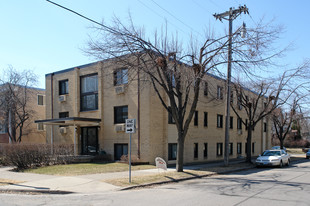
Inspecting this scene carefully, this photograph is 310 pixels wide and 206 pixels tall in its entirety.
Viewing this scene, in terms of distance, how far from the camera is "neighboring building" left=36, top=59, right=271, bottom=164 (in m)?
20.4

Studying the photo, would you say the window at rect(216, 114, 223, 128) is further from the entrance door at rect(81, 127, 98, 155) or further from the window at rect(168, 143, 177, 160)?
the entrance door at rect(81, 127, 98, 155)

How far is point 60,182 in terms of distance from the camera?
1194 centimetres

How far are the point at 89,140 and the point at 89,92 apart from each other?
390cm

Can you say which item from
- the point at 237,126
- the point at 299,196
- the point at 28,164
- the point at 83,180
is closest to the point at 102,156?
the point at 28,164

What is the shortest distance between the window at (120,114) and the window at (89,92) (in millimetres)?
2346

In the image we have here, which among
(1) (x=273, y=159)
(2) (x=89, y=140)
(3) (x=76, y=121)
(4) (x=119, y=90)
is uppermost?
(4) (x=119, y=90)

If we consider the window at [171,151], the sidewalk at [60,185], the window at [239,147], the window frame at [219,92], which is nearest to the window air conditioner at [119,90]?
the window at [171,151]

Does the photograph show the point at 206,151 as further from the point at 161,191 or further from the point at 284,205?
the point at 284,205

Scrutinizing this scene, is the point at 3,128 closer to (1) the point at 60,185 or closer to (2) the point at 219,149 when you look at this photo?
(2) the point at 219,149

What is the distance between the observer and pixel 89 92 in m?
24.0

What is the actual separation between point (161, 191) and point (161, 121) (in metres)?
10.9

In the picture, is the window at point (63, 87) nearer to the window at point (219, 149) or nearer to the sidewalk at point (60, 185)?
the sidewalk at point (60, 185)

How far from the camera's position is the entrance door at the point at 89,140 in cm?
2327

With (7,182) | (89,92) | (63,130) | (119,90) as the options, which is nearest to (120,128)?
(119,90)
